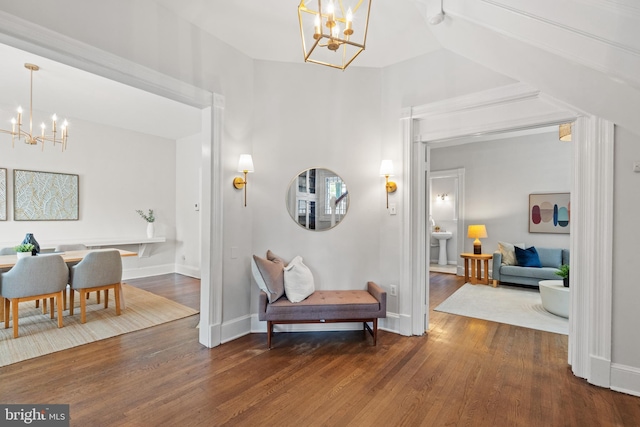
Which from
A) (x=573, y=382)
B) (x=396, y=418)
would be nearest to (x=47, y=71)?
(x=396, y=418)

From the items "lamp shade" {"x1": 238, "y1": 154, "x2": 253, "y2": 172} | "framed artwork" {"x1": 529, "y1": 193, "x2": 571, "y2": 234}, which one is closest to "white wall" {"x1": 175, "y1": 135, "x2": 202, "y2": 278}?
"lamp shade" {"x1": 238, "y1": 154, "x2": 253, "y2": 172}

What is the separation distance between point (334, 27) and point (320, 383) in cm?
255

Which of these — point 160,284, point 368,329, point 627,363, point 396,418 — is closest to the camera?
point 396,418

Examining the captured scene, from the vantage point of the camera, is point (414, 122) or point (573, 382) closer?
point (573, 382)

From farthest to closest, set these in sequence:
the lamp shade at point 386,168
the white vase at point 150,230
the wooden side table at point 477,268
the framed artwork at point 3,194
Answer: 1. the white vase at point 150,230
2. the wooden side table at point 477,268
3. the framed artwork at point 3,194
4. the lamp shade at point 386,168

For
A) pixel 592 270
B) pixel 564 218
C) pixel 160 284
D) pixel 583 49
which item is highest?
pixel 583 49

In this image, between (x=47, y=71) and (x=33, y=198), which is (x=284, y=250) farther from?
(x=33, y=198)

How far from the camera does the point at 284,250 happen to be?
3.50 metres

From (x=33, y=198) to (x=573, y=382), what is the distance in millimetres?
7497

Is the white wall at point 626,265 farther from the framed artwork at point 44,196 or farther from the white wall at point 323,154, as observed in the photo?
the framed artwork at point 44,196

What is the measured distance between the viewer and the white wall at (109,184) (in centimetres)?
497

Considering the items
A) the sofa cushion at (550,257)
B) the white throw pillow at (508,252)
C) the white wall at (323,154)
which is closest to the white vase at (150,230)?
the white wall at (323,154)

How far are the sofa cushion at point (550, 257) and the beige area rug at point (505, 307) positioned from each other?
2.11 feet

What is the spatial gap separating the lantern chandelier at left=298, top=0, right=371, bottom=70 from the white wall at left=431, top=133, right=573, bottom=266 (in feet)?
16.1
